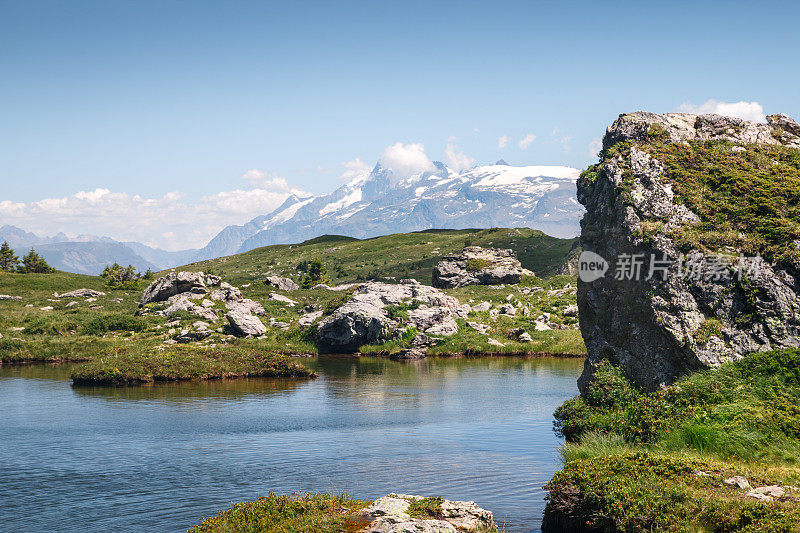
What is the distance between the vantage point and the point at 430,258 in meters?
164

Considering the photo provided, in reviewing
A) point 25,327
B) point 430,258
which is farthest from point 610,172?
point 430,258

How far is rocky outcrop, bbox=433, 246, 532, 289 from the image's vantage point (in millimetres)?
116188

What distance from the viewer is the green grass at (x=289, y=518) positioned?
53.1ft

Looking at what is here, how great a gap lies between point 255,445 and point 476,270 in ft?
301

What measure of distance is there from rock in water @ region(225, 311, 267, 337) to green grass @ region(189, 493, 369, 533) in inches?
2270

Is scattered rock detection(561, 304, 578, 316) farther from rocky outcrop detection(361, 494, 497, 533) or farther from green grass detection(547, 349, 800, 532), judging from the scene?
rocky outcrop detection(361, 494, 497, 533)

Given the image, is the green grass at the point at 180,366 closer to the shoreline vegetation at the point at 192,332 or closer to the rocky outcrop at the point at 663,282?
the shoreline vegetation at the point at 192,332

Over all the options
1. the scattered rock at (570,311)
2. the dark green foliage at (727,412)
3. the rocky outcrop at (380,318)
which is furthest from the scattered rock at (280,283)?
the dark green foliage at (727,412)

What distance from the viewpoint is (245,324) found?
74.8 meters

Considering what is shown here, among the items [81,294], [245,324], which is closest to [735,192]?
[245,324]

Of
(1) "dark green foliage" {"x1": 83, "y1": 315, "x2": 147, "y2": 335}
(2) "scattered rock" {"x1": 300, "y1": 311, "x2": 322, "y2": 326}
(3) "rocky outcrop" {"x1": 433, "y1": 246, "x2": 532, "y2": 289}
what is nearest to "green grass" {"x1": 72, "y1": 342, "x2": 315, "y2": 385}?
(1) "dark green foliage" {"x1": 83, "y1": 315, "x2": 147, "y2": 335}

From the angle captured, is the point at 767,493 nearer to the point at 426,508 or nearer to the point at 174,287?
the point at 426,508

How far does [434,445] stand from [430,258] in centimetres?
13309

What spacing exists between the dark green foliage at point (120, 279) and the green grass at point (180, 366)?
2367 inches
